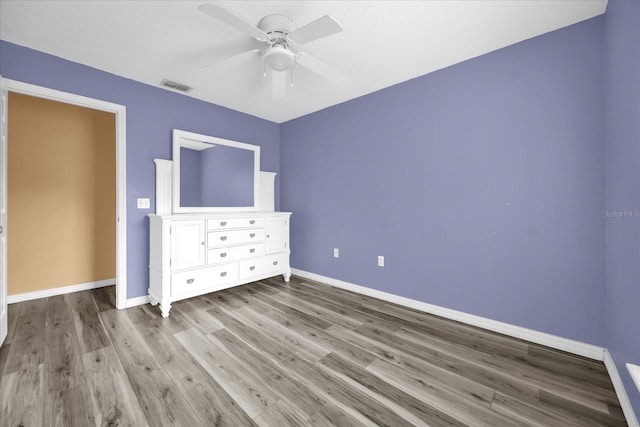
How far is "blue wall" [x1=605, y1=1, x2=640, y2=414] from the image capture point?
121 cm

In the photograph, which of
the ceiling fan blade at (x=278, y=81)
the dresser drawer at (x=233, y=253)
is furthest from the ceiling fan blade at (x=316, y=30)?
the dresser drawer at (x=233, y=253)

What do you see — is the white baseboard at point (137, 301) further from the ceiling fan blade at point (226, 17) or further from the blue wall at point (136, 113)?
the ceiling fan blade at point (226, 17)

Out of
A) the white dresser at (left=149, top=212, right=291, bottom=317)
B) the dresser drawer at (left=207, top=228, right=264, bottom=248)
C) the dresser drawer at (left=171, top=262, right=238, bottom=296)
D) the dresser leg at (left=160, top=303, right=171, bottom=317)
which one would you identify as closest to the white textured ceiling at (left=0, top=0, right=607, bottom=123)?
the white dresser at (left=149, top=212, right=291, bottom=317)

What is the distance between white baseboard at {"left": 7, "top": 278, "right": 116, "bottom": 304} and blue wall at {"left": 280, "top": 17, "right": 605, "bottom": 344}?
305 cm

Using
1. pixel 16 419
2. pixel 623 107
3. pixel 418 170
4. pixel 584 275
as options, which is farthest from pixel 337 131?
pixel 16 419

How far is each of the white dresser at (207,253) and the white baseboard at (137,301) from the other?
0.10 meters

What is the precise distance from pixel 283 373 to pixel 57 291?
3126 millimetres

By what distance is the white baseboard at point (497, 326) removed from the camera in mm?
A: 1822

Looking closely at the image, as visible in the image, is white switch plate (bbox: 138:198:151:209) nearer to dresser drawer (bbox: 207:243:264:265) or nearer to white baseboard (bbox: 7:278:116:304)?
dresser drawer (bbox: 207:243:264:265)

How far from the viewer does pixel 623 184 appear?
4.60 feet

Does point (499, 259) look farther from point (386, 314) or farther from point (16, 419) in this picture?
point (16, 419)

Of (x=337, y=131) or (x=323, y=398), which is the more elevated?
(x=337, y=131)

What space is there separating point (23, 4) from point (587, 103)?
378 cm

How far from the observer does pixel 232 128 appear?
352 cm
